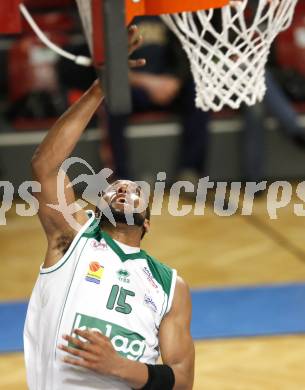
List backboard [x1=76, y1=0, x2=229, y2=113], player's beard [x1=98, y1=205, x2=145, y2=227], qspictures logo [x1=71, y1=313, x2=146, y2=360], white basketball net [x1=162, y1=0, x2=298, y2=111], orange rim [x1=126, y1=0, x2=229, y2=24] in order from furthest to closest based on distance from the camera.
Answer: white basketball net [x1=162, y1=0, x2=298, y2=111] < player's beard [x1=98, y1=205, x2=145, y2=227] < qspictures logo [x1=71, y1=313, x2=146, y2=360] < orange rim [x1=126, y1=0, x2=229, y2=24] < backboard [x1=76, y1=0, x2=229, y2=113]

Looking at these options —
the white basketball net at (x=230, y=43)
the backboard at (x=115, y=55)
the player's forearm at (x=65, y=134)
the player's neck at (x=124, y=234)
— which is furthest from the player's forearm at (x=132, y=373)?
the white basketball net at (x=230, y=43)

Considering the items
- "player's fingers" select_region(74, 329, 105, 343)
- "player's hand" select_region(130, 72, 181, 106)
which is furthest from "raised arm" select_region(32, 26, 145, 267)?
"player's hand" select_region(130, 72, 181, 106)

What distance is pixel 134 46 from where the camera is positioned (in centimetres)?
357

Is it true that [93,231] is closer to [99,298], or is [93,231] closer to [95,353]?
[99,298]

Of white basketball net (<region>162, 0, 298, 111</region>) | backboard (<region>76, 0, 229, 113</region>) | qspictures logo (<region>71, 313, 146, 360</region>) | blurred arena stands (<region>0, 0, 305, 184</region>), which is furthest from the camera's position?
blurred arena stands (<region>0, 0, 305, 184</region>)

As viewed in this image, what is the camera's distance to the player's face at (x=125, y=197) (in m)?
3.91

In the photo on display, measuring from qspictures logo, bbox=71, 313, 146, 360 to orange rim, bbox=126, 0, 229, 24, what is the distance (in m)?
1.14

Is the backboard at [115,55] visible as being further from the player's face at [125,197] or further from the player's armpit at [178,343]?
the player's armpit at [178,343]

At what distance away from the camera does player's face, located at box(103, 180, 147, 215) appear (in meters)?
3.91

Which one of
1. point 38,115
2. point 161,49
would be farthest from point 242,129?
point 38,115

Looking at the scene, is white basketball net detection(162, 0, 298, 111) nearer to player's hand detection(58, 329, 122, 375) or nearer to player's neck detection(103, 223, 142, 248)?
player's neck detection(103, 223, 142, 248)

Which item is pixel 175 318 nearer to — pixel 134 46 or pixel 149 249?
pixel 134 46

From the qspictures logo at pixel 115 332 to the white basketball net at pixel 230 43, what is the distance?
1316 mm

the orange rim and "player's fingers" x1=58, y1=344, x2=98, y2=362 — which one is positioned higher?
the orange rim
